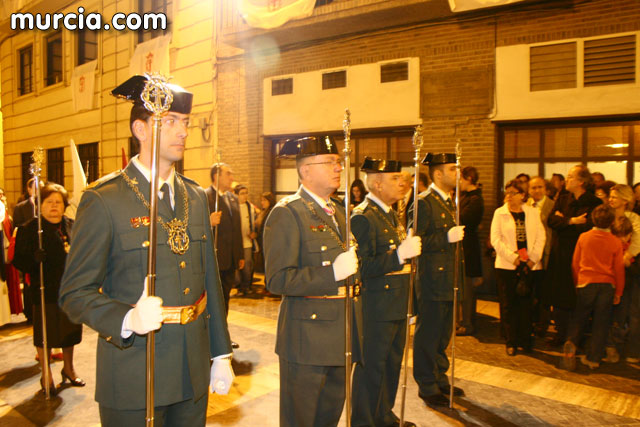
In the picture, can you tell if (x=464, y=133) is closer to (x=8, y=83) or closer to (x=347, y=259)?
(x=347, y=259)

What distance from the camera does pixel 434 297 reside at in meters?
4.60

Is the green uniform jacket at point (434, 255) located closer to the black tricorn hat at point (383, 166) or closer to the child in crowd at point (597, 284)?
the black tricorn hat at point (383, 166)

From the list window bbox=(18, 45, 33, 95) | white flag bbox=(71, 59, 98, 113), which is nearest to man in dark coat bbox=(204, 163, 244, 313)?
white flag bbox=(71, 59, 98, 113)

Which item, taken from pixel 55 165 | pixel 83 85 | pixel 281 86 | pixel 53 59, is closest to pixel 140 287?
pixel 281 86

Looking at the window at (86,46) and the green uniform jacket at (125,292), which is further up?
the window at (86,46)

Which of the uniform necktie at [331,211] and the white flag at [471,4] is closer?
the uniform necktie at [331,211]

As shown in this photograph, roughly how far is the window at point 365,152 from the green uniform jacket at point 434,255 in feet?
17.2

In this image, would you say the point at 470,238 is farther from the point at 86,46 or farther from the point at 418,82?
the point at 86,46

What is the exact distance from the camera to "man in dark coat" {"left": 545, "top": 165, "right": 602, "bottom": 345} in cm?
576

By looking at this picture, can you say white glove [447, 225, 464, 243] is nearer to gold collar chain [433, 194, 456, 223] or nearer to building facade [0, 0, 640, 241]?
gold collar chain [433, 194, 456, 223]

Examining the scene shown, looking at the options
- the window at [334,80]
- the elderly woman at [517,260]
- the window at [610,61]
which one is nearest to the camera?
the elderly woman at [517,260]

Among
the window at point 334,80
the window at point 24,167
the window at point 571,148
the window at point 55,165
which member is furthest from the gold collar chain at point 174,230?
the window at point 24,167

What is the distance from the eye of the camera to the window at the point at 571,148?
26.1ft

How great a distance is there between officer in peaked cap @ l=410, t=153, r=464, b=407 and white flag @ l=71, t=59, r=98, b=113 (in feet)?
46.8
